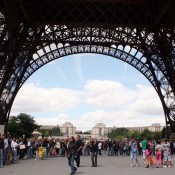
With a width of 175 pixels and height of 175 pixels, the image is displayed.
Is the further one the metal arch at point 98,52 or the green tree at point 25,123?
the green tree at point 25,123

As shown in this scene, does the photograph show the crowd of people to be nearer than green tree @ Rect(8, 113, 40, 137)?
Yes

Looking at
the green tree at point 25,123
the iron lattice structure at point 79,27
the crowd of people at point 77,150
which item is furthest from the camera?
the green tree at point 25,123

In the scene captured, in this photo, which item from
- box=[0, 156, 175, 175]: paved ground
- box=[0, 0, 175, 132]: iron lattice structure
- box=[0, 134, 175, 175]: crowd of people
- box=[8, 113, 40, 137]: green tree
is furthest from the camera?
box=[8, 113, 40, 137]: green tree

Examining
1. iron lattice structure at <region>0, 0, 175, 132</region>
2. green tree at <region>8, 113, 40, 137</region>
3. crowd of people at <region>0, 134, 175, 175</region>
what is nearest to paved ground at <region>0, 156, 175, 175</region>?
crowd of people at <region>0, 134, 175, 175</region>

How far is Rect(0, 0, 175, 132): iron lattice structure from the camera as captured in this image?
3114cm

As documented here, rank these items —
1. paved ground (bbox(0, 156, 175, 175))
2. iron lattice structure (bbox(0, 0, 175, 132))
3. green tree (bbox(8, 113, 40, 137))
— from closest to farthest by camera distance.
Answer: paved ground (bbox(0, 156, 175, 175)), iron lattice structure (bbox(0, 0, 175, 132)), green tree (bbox(8, 113, 40, 137))

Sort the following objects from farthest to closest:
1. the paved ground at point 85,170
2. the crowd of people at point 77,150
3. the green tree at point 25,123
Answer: the green tree at point 25,123 → the crowd of people at point 77,150 → the paved ground at point 85,170

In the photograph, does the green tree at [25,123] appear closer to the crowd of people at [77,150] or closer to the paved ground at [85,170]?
Result: the crowd of people at [77,150]

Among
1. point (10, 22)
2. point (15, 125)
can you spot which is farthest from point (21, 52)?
point (15, 125)

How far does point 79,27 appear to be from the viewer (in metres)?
36.5

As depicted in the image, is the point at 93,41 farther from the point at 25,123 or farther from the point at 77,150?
the point at 25,123

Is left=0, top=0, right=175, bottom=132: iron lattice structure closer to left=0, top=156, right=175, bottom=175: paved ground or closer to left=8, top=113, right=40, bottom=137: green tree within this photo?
left=0, top=156, right=175, bottom=175: paved ground

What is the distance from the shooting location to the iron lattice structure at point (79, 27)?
102 feet

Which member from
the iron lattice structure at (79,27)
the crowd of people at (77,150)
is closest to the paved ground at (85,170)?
the crowd of people at (77,150)
